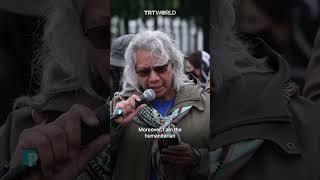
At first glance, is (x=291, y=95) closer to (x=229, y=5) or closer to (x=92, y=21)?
(x=229, y=5)

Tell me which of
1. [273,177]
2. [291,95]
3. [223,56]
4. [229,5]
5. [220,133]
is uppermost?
[229,5]

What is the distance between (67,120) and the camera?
4.40m

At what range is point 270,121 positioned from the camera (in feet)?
14.4

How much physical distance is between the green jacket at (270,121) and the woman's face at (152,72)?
0.37 metres

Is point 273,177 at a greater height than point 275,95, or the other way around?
point 275,95

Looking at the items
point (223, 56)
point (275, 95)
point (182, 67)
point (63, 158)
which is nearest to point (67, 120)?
point (63, 158)

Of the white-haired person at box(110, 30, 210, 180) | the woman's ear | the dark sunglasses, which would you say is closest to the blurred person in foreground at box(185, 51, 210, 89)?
the white-haired person at box(110, 30, 210, 180)

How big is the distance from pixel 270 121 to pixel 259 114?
0.09 meters

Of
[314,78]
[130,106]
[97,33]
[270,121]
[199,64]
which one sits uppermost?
[97,33]

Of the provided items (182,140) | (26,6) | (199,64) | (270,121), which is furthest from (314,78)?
(26,6)

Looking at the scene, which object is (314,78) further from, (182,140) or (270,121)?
(182,140)

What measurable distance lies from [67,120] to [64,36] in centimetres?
60

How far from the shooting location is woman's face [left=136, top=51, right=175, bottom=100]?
14.2ft

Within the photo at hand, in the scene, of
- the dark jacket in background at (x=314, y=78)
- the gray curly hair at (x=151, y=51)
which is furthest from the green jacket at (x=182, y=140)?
the dark jacket in background at (x=314, y=78)
